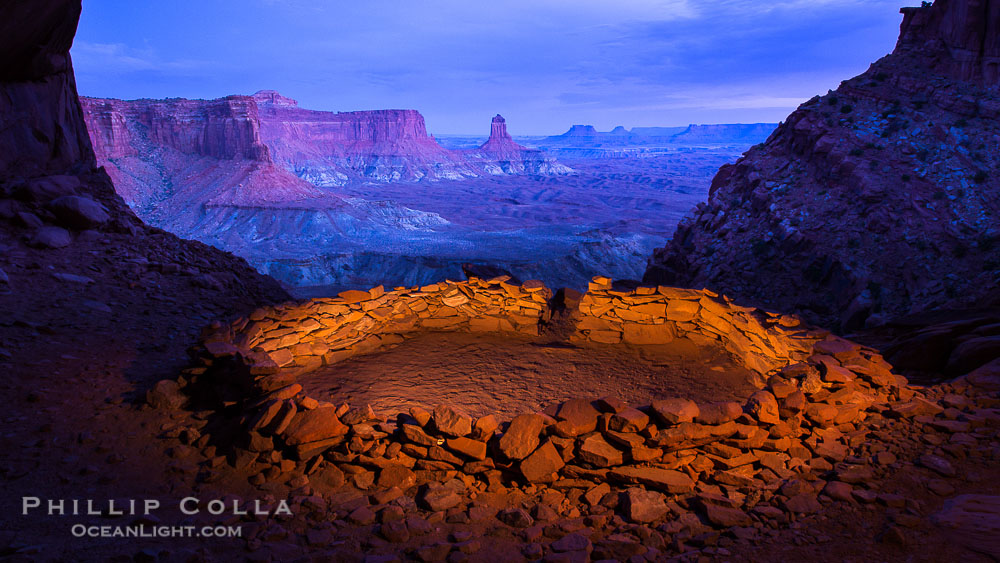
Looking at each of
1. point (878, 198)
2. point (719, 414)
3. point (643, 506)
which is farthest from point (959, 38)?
point (643, 506)

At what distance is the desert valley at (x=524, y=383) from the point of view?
4008 mm

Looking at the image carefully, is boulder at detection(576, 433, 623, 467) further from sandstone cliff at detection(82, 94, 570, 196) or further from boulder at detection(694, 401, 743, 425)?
sandstone cliff at detection(82, 94, 570, 196)

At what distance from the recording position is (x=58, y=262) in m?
10.1

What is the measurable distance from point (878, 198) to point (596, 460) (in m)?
19.8

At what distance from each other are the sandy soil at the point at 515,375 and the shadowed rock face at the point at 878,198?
30.7 feet

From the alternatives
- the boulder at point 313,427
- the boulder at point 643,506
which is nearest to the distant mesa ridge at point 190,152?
the boulder at point 313,427

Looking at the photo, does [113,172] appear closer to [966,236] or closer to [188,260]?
[188,260]

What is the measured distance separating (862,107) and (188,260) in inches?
1046

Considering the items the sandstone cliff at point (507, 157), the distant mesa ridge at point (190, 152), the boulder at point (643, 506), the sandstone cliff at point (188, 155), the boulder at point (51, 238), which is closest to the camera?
the boulder at point (643, 506)

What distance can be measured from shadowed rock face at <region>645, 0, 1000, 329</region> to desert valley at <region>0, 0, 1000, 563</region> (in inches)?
4.5

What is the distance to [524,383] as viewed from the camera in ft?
25.9

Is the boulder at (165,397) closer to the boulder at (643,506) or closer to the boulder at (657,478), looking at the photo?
the boulder at (657,478)

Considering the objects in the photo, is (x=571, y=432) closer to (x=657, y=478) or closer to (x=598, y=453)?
(x=598, y=453)

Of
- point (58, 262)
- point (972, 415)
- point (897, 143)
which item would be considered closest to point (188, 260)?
point (58, 262)
